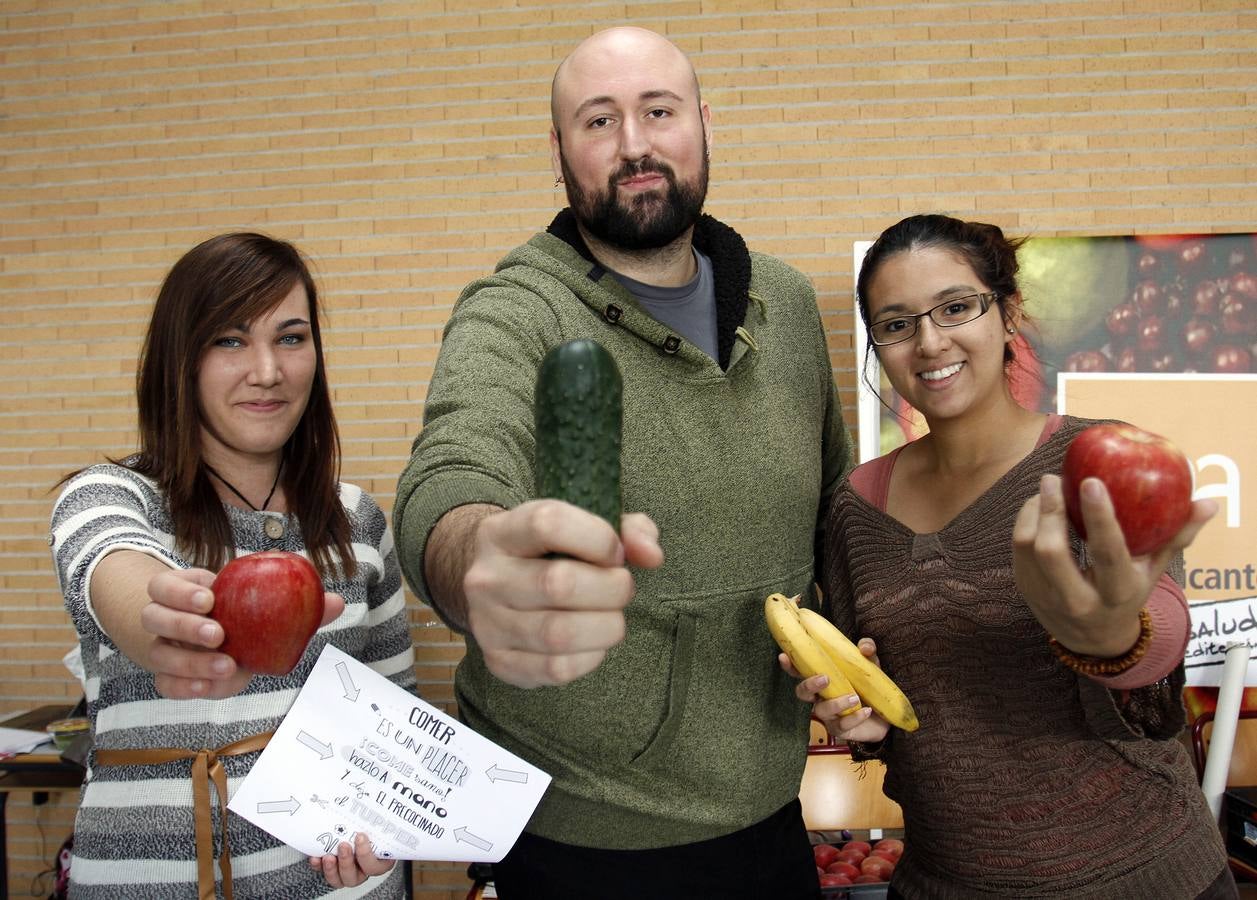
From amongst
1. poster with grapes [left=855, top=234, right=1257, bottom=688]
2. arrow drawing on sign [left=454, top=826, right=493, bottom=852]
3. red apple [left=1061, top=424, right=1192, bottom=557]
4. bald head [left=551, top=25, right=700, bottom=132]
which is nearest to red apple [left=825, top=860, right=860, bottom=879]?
arrow drawing on sign [left=454, top=826, right=493, bottom=852]

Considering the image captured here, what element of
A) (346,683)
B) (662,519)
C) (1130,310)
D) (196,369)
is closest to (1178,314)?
(1130,310)

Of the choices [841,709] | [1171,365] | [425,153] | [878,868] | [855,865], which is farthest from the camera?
[425,153]

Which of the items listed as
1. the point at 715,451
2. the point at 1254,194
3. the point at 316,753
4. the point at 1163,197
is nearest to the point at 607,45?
the point at 715,451

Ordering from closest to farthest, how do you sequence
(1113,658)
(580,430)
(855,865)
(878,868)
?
(580,430) < (1113,658) < (878,868) < (855,865)

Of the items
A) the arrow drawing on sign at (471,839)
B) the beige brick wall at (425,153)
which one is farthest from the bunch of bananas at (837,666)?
the beige brick wall at (425,153)

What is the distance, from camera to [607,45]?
1579 millimetres

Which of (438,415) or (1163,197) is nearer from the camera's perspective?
(438,415)

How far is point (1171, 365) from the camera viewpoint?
11.1 ft

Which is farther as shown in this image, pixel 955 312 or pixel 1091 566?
pixel 955 312

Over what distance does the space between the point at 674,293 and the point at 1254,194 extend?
10.7 ft

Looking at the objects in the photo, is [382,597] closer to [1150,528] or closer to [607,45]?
[607,45]

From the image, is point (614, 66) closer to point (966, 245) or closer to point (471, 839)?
point (966, 245)

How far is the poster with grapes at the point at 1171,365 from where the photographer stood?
3.29 m

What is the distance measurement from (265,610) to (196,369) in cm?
69
